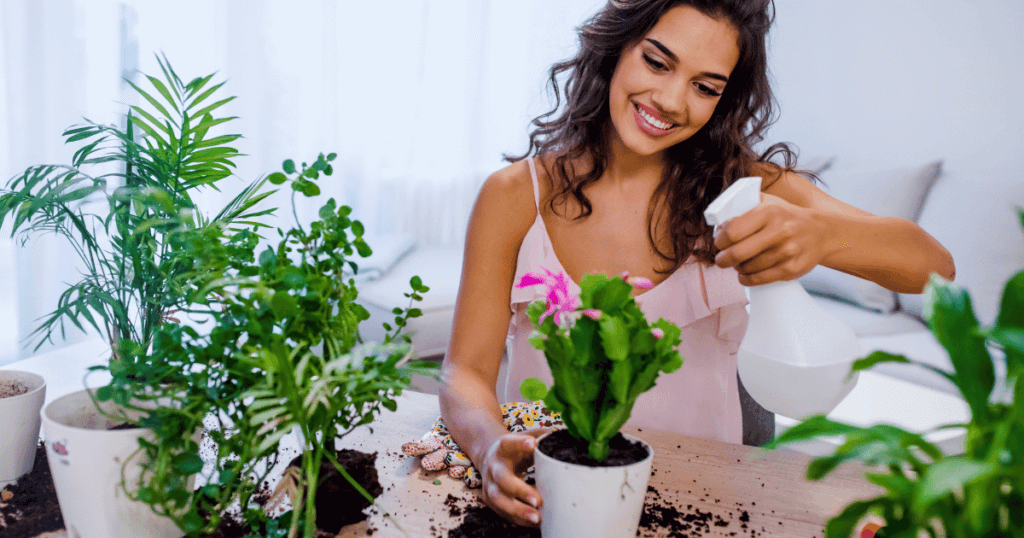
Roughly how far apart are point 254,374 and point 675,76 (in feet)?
2.54

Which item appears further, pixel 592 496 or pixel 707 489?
pixel 707 489

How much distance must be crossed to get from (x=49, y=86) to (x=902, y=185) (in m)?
3.65

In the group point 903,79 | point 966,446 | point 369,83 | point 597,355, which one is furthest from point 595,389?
point 369,83

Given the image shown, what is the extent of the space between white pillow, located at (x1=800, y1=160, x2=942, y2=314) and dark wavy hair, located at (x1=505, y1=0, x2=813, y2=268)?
137 cm

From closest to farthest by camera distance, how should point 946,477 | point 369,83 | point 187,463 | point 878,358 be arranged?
1. point 946,477
2. point 878,358
3. point 187,463
4. point 369,83

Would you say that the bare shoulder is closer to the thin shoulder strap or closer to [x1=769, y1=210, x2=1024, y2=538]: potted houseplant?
the thin shoulder strap

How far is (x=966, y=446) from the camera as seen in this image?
37cm

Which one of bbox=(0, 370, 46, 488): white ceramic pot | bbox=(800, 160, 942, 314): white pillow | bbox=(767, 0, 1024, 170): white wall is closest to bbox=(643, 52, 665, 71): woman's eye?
bbox=(0, 370, 46, 488): white ceramic pot

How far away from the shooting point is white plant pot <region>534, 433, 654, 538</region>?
54 cm

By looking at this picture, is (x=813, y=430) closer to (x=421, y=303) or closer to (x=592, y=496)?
(x=592, y=496)

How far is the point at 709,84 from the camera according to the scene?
40.0 inches

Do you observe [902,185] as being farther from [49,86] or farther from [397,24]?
[49,86]

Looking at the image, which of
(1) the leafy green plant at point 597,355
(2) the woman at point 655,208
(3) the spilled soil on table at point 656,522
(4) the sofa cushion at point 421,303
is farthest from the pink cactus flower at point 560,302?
(4) the sofa cushion at point 421,303

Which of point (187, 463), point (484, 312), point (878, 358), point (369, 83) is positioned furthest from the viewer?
point (369, 83)
